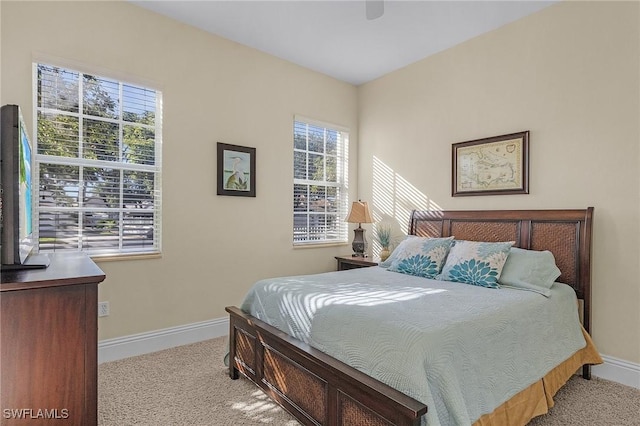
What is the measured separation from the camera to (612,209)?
2.68 m

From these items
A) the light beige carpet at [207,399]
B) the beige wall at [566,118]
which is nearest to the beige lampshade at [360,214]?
the beige wall at [566,118]

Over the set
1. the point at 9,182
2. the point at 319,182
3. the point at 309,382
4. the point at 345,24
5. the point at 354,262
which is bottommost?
the point at 309,382

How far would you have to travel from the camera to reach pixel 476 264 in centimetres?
271

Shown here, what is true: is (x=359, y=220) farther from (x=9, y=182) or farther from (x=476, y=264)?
(x=9, y=182)

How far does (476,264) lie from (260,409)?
180 cm

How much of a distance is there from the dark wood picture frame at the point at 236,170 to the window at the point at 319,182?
0.61 m

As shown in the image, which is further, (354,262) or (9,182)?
(354,262)

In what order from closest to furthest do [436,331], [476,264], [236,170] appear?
[436,331] → [476,264] → [236,170]

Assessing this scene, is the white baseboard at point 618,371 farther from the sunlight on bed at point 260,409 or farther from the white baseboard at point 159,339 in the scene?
the white baseboard at point 159,339

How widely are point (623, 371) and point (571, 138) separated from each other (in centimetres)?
176

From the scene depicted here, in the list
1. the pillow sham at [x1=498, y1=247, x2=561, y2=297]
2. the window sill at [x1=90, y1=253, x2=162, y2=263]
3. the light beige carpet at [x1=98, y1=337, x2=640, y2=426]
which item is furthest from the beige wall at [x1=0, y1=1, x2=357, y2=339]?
the pillow sham at [x1=498, y1=247, x2=561, y2=297]

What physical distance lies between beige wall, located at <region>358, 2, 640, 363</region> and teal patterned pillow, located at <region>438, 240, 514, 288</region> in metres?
0.68

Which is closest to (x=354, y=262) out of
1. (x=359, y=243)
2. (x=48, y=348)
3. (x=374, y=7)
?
(x=359, y=243)

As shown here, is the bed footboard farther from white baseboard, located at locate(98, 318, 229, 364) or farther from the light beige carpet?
white baseboard, located at locate(98, 318, 229, 364)
